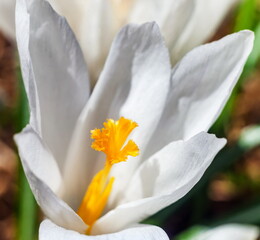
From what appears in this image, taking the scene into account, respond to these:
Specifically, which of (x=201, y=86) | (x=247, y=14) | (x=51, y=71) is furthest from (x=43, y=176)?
(x=247, y=14)

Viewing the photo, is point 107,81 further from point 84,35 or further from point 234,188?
point 234,188

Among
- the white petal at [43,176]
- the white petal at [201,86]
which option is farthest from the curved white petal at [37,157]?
the white petal at [201,86]

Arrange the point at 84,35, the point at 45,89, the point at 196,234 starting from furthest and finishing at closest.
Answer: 1. the point at 196,234
2. the point at 84,35
3. the point at 45,89

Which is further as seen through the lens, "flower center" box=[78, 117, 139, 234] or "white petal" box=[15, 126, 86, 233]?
"flower center" box=[78, 117, 139, 234]

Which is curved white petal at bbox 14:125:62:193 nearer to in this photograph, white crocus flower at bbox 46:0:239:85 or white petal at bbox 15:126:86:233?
white petal at bbox 15:126:86:233

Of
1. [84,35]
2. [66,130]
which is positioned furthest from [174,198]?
[84,35]

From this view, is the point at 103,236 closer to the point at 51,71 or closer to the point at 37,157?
the point at 37,157

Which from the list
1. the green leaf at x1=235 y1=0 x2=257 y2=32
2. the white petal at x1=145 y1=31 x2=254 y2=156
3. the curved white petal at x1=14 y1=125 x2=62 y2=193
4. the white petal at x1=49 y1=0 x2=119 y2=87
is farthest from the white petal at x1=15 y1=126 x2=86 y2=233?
the green leaf at x1=235 y1=0 x2=257 y2=32

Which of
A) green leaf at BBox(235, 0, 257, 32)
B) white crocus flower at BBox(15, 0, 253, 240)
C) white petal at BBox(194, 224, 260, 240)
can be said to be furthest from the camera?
green leaf at BBox(235, 0, 257, 32)
